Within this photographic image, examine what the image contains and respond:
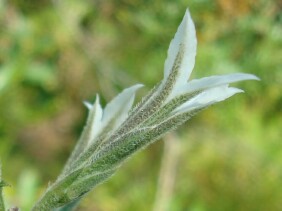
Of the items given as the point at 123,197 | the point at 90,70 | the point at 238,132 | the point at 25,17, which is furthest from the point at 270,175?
the point at 25,17

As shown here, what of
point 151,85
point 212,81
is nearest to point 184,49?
point 212,81

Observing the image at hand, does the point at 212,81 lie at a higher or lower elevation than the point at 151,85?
lower

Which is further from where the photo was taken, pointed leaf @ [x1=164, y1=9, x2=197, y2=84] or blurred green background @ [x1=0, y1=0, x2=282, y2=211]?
blurred green background @ [x1=0, y1=0, x2=282, y2=211]

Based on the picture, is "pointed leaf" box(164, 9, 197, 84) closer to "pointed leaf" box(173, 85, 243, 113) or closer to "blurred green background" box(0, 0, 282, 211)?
"pointed leaf" box(173, 85, 243, 113)

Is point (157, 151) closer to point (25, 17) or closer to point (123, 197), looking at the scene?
point (123, 197)

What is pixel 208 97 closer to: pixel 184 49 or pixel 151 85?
pixel 184 49

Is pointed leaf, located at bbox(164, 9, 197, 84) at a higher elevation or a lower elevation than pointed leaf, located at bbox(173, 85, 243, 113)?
higher

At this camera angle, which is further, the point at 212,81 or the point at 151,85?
the point at 151,85

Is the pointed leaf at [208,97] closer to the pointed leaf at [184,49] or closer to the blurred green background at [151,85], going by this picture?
the pointed leaf at [184,49]

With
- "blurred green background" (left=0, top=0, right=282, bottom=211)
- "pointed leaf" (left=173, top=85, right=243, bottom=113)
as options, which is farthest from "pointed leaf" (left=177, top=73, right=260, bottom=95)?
"blurred green background" (left=0, top=0, right=282, bottom=211)

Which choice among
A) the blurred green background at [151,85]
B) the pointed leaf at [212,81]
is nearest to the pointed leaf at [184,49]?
the pointed leaf at [212,81]
